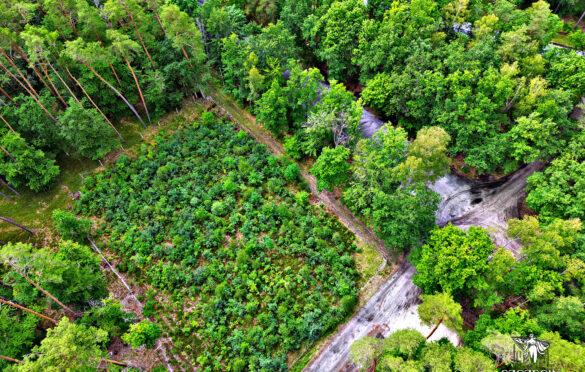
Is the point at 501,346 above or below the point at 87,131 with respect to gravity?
below

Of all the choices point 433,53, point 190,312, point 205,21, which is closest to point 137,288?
point 190,312

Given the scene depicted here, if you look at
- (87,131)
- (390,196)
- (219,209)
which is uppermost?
(87,131)

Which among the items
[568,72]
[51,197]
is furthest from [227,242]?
[568,72]

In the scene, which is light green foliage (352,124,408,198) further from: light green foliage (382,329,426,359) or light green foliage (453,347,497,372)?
light green foliage (453,347,497,372)

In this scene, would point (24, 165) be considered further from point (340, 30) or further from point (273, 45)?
point (340, 30)

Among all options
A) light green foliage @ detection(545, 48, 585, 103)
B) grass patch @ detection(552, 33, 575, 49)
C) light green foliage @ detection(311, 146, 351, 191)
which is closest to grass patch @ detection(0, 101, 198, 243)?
light green foliage @ detection(311, 146, 351, 191)

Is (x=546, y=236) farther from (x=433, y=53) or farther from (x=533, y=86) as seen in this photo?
(x=433, y=53)

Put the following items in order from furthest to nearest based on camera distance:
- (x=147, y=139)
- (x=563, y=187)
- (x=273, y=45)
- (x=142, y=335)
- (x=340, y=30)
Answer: (x=147, y=139) < (x=340, y=30) < (x=273, y=45) < (x=563, y=187) < (x=142, y=335)

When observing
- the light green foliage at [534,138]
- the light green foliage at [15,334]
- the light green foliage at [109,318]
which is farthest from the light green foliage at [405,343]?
the light green foliage at [15,334]
